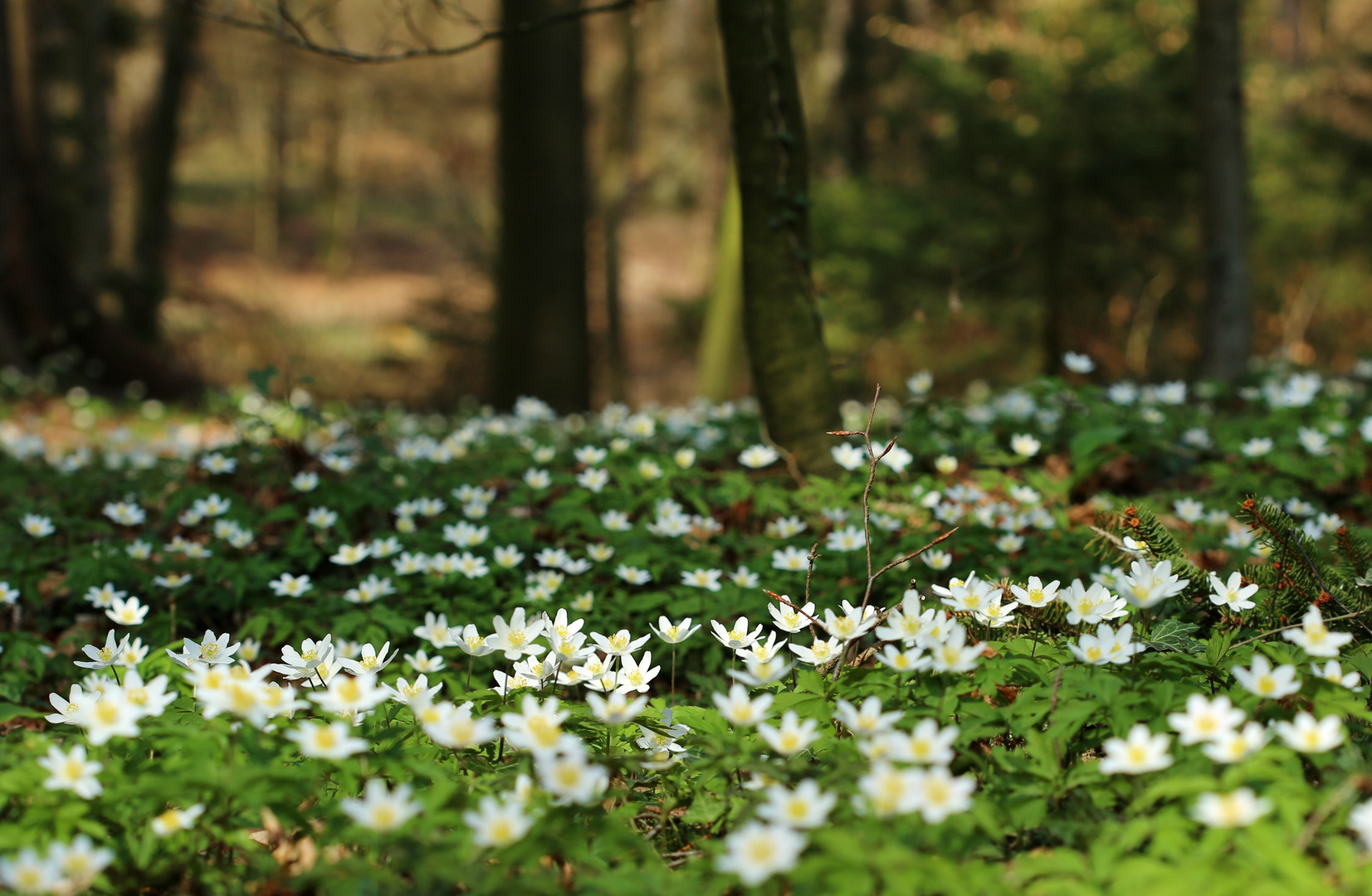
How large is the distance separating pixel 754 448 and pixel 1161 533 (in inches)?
63.5

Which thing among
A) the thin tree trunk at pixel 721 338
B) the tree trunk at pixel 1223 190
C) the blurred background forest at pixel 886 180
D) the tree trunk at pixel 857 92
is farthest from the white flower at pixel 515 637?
the tree trunk at pixel 857 92

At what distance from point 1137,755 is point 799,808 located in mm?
527

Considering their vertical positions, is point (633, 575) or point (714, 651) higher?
point (633, 575)

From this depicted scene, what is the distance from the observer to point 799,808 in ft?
4.24

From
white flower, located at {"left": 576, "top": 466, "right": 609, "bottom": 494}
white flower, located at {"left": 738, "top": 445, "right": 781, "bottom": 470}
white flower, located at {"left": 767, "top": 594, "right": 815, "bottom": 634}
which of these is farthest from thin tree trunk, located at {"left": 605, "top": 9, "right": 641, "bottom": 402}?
white flower, located at {"left": 767, "top": 594, "right": 815, "bottom": 634}

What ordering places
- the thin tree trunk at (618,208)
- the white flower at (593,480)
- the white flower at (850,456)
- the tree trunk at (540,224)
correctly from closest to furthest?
the white flower at (593,480)
the white flower at (850,456)
the tree trunk at (540,224)
the thin tree trunk at (618,208)

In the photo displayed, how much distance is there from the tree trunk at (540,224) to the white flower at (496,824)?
252 inches

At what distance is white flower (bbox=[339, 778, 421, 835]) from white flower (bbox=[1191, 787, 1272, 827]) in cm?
105

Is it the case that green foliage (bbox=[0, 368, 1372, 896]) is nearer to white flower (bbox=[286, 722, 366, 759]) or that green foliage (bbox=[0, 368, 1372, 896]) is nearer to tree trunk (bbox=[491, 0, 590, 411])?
white flower (bbox=[286, 722, 366, 759])

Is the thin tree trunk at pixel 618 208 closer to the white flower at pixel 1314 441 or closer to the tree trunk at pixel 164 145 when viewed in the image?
the tree trunk at pixel 164 145

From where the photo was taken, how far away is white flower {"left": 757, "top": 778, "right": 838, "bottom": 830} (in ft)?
4.17

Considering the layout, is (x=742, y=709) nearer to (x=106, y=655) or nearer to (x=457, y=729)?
(x=457, y=729)

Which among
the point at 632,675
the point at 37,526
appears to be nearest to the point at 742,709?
the point at 632,675

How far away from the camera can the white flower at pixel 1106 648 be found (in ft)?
5.38
